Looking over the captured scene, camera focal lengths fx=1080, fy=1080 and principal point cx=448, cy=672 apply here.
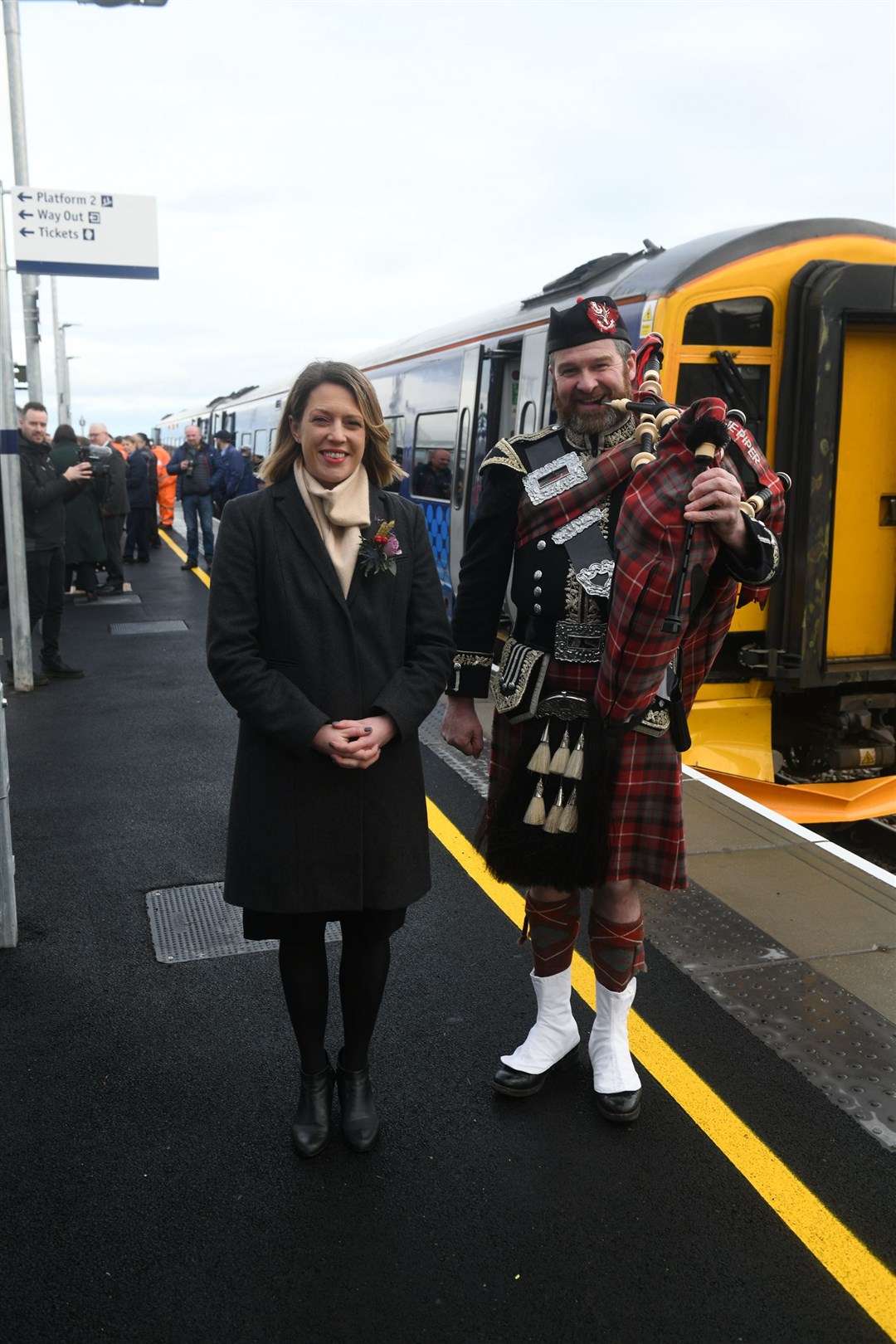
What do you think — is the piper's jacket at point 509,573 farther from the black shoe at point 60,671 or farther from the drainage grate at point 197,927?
the black shoe at point 60,671

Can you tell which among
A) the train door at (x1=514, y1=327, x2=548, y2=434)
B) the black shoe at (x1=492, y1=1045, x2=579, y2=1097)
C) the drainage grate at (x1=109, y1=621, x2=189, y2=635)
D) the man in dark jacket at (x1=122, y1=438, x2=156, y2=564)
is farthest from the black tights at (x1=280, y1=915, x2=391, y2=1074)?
the man in dark jacket at (x1=122, y1=438, x2=156, y2=564)

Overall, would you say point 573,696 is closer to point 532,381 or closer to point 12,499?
point 532,381

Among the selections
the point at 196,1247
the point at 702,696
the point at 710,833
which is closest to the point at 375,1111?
the point at 196,1247

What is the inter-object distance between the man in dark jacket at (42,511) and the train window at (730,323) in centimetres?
473

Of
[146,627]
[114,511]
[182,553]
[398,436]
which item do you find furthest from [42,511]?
[182,553]

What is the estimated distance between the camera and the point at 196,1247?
241cm

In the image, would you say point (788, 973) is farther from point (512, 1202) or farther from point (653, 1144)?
point (512, 1202)

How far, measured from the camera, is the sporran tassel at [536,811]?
9.16ft

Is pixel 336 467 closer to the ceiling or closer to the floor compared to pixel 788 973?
closer to the ceiling

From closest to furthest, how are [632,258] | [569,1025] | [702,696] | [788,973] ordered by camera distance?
[569,1025], [788,973], [702,696], [632,258]

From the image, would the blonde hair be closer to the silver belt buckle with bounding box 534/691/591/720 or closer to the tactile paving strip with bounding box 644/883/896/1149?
the silver belt buckle with bounding box 534/691/591/720

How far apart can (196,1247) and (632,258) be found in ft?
22.7

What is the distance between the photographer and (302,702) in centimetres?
252

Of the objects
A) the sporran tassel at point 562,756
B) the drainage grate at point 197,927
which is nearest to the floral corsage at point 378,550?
the sporran tassel at point 562,756
